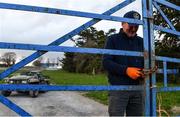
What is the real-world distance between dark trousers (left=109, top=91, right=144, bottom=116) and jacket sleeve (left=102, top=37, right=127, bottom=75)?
0.74 feet

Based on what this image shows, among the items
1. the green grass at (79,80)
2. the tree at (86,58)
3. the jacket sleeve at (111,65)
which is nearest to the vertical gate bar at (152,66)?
the jacket sleeve at (111,65)

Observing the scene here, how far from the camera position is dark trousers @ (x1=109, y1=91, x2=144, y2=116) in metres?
4.59

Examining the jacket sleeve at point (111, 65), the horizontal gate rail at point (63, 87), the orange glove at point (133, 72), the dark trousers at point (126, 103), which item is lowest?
the dark trousers at point (126, 103)

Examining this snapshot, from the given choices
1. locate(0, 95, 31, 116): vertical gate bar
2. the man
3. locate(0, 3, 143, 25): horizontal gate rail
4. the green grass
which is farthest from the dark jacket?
the green grass

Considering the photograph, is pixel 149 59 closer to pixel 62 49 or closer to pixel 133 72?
pixel 133 72

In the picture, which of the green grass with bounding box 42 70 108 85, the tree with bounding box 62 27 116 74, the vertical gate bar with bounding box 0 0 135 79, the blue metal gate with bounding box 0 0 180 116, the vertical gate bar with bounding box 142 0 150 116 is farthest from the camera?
the tree with bounding box 62 27 116 74

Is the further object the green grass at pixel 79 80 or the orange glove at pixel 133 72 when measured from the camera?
the green grass at pixel 79 80

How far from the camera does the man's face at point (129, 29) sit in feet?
15.4

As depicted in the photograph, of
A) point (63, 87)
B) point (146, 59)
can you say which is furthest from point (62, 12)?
point (146, 59)

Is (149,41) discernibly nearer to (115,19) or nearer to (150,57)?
(150,57)

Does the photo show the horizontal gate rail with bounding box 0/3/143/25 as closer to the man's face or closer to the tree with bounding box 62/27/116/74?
the man's face

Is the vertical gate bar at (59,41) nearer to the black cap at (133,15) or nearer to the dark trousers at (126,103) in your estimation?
the black cap at (133,15)

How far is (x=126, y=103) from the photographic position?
4.66 metres

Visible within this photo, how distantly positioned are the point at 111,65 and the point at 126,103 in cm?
45
